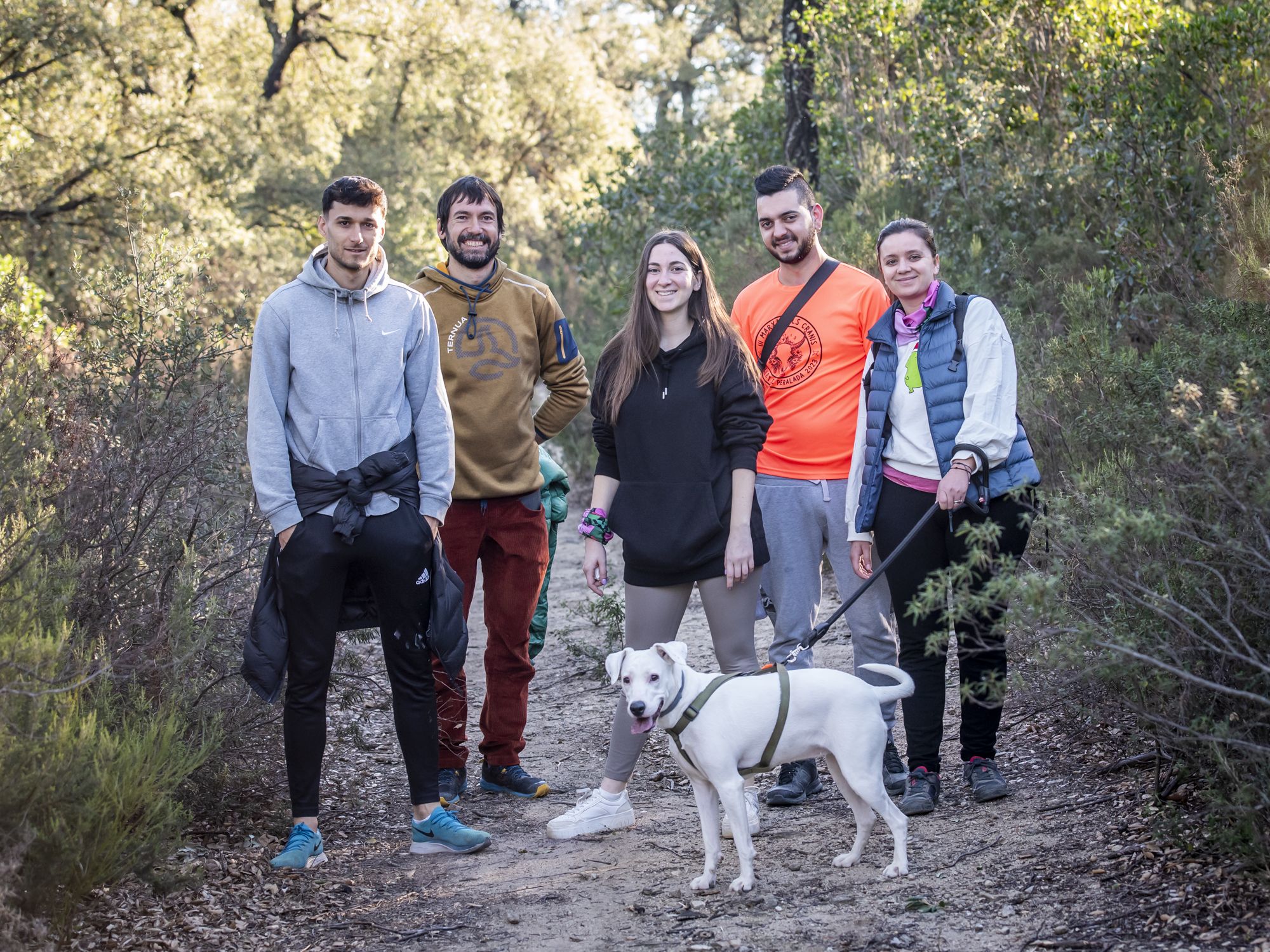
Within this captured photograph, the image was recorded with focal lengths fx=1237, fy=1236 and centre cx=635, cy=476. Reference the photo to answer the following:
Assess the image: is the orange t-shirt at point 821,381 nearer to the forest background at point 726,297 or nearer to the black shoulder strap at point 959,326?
the black shoulder strap at point 959,326

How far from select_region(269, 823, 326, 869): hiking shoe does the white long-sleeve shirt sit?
2.31 m

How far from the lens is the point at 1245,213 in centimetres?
665

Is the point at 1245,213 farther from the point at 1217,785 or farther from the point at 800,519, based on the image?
the point at 1217,785

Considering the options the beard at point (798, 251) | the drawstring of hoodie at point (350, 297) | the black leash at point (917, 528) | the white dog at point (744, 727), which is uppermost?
the beard at point (798, 251)

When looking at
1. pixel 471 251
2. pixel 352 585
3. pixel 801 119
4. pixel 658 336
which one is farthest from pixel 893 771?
pixel 801 119

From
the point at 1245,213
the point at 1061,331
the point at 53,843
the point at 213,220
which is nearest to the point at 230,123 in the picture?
the point at 213,220

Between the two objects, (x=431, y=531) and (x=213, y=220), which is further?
(x=213, y=220)

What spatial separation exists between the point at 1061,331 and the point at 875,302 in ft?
12.2

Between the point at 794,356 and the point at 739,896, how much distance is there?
211cm

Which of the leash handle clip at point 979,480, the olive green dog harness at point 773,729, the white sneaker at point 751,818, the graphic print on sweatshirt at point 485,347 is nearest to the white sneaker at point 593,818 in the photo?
the white sneaker at point 751,818

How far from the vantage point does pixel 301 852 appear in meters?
4.42

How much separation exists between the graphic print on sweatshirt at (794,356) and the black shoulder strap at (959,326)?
556 millimetres

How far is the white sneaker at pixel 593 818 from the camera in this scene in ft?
15.4

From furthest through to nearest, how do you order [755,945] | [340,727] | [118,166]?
1. [118,166]
2. [340,727]
3. [755,945]
